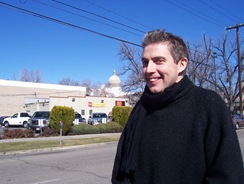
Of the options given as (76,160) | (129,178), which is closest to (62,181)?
(76,160)

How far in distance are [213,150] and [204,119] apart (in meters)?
0.19

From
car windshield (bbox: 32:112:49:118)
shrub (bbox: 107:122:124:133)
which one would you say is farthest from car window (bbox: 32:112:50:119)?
shrub (bbox: 107:122:124:133)

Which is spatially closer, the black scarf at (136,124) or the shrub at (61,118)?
the black scarf at (136,124)

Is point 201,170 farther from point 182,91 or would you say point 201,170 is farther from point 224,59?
point 224,59

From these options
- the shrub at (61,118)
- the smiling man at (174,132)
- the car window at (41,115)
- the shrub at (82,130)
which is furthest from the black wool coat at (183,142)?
the car window at (41,115)

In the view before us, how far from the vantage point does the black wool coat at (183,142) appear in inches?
70.0

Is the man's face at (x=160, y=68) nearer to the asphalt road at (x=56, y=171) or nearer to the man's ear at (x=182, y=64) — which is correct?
the man's ear at (x=182, y=64)

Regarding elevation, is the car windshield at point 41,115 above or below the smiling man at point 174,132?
above

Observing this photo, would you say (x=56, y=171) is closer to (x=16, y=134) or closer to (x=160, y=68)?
(x=160, y=68)

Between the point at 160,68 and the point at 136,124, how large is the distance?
43 cm

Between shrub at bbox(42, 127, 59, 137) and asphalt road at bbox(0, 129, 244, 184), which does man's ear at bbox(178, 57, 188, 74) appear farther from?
shrub at bbox(42, 127, 59, 137)

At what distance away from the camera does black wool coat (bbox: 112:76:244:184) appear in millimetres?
1778

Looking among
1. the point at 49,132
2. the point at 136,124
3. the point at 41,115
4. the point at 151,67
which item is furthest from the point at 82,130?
the point at 151,67

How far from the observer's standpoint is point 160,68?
207cm
